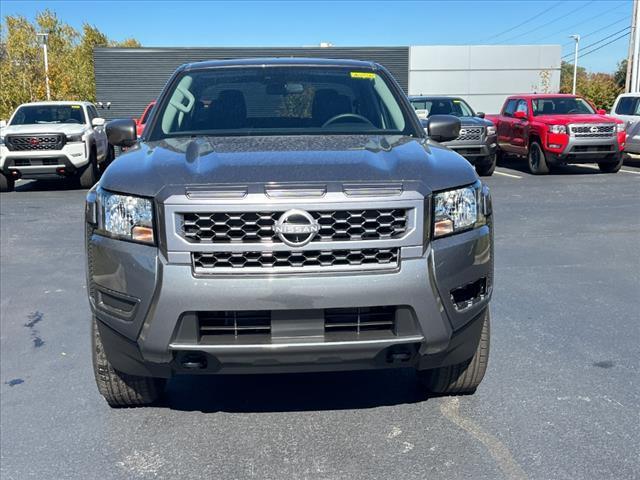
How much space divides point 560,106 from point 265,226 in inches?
583

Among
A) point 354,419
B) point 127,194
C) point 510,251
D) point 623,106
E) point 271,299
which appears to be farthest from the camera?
point 623,106

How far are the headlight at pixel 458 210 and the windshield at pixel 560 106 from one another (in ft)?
45.8

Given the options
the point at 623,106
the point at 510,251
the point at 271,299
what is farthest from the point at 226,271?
the point at 623,106

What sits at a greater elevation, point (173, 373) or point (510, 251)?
point (173, 373)

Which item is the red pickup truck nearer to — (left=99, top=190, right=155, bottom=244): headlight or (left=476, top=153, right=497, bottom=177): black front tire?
(left=476, top=153, right=497, bottom=177): black front tire

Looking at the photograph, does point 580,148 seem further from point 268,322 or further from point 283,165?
point 268,322

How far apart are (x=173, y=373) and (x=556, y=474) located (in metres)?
1.67

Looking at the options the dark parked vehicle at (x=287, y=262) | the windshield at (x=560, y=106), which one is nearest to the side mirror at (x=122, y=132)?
the dark parked vehicle at (x=287, y=262)

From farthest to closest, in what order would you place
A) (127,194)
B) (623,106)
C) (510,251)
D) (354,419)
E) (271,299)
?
(623,106) < (510,251) < (354,419) < (127,194) < (271,299)

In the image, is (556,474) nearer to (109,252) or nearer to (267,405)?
(267,405)

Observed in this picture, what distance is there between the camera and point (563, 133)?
592 inches

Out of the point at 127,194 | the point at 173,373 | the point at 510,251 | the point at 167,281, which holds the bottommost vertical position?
the point at 510,251

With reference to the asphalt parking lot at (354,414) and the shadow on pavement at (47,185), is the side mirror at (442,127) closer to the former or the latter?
the asphalt parking lot at (354,414)

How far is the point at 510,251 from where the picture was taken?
773cm
